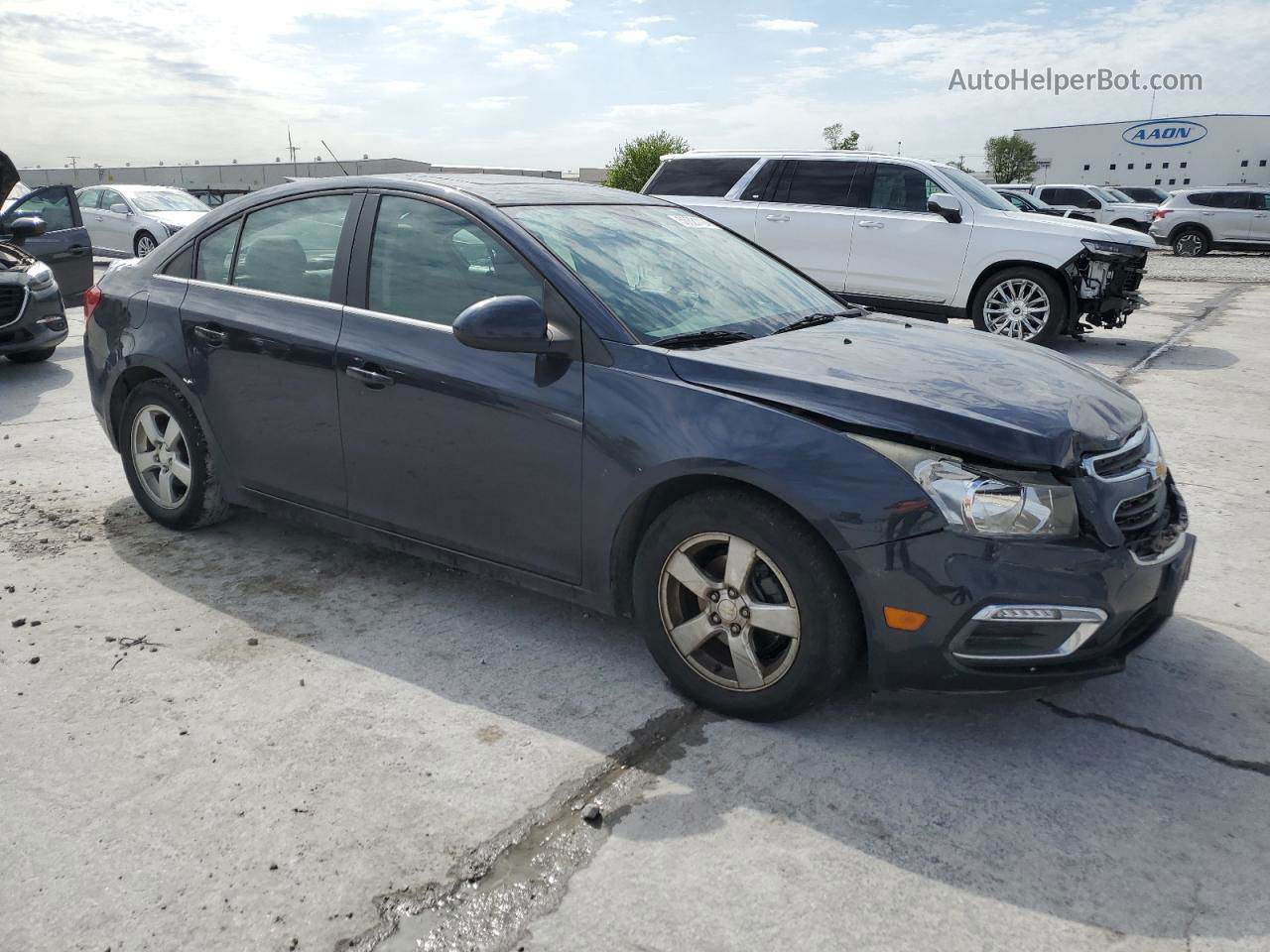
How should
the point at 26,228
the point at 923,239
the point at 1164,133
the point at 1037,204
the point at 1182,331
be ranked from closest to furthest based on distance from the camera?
the point at 26,228, the point at 923,239, the point at 1182,331, the point at 1037,204, the point at 1164,133

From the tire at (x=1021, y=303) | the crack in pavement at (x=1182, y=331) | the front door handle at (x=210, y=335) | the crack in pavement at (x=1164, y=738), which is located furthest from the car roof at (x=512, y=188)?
the tire at (x=1021, y=303)

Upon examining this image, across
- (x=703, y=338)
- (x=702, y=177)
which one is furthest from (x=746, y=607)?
A: (x=702, y=177)

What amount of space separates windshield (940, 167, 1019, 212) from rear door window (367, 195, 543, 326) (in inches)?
313

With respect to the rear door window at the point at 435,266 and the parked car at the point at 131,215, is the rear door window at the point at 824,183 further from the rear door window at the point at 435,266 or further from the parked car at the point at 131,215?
the parked car at the point at 131,215

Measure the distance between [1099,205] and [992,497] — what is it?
1191 inches

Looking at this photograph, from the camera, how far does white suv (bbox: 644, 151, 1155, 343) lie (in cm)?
1006

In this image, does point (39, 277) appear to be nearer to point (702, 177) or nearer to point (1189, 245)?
point (702, 177)

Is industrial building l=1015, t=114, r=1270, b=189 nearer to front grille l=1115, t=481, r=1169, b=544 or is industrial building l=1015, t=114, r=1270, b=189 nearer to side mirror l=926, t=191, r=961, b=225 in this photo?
side mirror l=926, t=191, r=961, b=225

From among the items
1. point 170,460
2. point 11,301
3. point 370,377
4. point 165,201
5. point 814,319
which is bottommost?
point 170,460

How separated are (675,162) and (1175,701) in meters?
9.33

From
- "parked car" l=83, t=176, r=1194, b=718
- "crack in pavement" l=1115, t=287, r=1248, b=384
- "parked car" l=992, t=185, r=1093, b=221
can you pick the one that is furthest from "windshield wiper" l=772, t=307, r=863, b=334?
"parked car" l=992, t=185, r=1093, b=221

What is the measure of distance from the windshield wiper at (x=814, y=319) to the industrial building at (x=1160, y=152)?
86.5 metres

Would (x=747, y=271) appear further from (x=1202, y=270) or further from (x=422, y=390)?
(x=1202, y=270)

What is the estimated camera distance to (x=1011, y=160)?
80625mm
